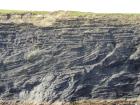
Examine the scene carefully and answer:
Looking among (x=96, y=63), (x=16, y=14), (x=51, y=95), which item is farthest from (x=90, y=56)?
(x=16, y=14)

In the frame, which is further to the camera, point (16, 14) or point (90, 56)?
point (16, 14)

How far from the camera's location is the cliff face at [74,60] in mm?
45062

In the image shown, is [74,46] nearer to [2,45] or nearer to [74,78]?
[74,78]

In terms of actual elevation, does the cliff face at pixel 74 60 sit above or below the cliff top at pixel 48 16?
below

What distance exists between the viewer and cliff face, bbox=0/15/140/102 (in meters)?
45.1

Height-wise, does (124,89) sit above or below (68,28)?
below

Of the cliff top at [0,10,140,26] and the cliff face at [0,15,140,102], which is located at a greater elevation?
the cliff top at [0,10,140,26]

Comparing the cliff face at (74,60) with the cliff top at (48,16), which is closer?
the cliff face at (74,60)

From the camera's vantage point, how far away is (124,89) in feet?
148

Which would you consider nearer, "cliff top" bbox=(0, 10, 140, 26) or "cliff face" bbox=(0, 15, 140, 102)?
"cliff face" bbox=(0, 15, 140, 102)

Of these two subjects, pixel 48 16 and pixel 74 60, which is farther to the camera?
pixel 48 16

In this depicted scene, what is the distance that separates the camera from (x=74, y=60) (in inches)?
1809

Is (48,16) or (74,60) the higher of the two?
(48,16)

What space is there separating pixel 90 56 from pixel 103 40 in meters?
1.39
